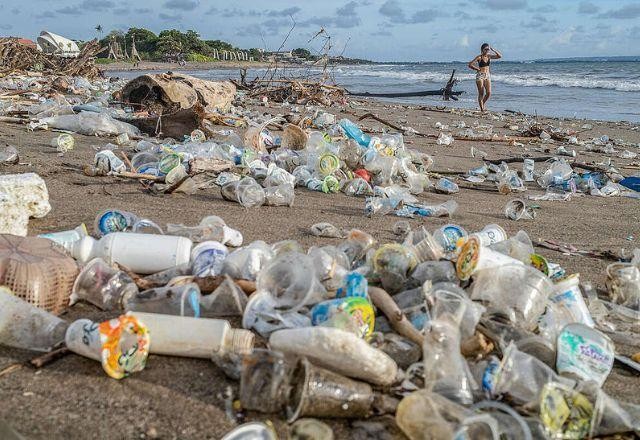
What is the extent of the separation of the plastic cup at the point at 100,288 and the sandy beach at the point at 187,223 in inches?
1.6

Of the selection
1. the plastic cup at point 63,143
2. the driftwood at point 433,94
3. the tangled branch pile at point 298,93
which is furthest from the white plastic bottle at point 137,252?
the driftwood at point 433,94

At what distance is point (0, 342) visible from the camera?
167 centimetres

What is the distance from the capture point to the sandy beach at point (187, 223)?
4.51 feet

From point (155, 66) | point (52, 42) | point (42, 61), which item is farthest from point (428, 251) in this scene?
point (155, 66)

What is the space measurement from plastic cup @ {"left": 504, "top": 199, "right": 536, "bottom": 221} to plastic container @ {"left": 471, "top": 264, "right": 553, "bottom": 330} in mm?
1874

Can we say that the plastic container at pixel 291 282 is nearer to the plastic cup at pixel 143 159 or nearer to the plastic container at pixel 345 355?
the plastic container at pixel 345 355

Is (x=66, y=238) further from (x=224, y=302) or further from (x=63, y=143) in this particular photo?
(x=63, y=143)

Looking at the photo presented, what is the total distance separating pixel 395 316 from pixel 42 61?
16167mm

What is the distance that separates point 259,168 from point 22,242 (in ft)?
8.07

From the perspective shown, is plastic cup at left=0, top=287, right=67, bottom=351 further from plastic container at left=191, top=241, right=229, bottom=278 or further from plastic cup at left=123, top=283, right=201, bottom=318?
plastic container at left=191, top=241, right=229, bottom=278

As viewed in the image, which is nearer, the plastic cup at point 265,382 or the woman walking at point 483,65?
the plastic cup at point 265,382

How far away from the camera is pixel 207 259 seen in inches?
Result: 86.7

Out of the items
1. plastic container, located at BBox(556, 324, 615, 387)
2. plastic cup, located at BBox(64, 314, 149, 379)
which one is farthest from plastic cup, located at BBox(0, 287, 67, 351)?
plastic container, located at BBox(556, 324, 615, 387)

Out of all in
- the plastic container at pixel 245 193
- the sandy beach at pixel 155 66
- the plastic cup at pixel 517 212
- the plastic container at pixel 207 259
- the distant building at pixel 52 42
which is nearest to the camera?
the plastic container at pixel 207 259
